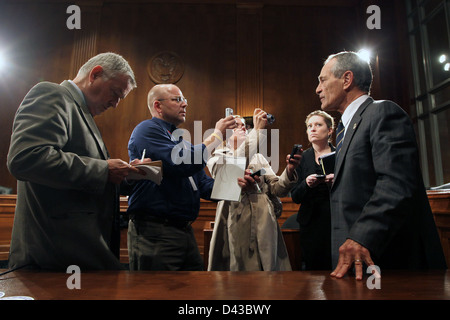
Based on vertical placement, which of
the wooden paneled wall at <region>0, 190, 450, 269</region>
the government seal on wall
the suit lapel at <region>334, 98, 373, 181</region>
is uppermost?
the government seal on wall

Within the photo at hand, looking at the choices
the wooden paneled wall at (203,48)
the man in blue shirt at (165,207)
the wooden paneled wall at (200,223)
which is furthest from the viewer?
the wooden paneled wall at (203,48)

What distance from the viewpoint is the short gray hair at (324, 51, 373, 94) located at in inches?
59.1

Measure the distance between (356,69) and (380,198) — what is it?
2.40 ft

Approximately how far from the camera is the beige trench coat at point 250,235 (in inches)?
82.0

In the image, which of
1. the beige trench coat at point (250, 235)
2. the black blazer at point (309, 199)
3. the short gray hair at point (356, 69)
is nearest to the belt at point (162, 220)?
the beige trench coat at point (250, 235)

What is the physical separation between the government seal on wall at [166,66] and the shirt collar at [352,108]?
17.0 feet

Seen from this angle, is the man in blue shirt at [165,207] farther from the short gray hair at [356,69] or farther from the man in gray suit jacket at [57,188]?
the short gray hair at [356,69]

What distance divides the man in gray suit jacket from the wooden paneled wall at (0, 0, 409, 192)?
4904 millimetres

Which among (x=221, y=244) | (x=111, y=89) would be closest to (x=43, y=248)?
(x=111, y=89)

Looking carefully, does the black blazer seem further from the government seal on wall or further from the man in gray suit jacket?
the government seal on wall

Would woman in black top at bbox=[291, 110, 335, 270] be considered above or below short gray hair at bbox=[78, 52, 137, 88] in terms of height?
below

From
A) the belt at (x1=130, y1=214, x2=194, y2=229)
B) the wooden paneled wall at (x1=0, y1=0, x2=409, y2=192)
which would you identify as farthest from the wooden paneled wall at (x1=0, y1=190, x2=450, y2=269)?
the wooden paneled wall at (x1=0, y1=0, x2=409, y2=192)

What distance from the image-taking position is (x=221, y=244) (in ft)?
7.23

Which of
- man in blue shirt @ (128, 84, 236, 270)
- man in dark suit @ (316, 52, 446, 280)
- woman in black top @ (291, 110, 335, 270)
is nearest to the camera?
man in dark suit @ (316, 52, 446, 280)
